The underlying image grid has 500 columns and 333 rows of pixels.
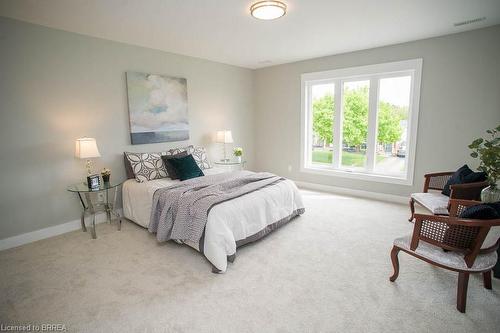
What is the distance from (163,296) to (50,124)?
263 cm

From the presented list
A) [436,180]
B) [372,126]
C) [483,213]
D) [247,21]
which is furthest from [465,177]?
[247,21]

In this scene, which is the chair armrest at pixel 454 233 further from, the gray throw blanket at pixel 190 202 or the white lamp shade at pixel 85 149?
the white lamp shade at pixel 85 149

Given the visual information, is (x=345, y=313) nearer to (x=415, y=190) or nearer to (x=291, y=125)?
(x=415, y=190)

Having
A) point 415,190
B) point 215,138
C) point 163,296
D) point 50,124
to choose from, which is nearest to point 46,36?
point 50,124

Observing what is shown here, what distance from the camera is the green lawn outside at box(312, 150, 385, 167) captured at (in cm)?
495

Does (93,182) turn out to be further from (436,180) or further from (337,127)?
(436,180)

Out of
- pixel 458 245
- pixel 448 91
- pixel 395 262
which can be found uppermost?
pixel 448 91

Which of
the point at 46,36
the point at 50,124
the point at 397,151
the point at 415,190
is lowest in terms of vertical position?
the point at 415,190

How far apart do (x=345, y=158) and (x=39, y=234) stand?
499 centimetres

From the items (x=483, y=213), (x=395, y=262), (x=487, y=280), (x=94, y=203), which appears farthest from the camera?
(x=94, y=203)

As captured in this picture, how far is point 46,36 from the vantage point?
3.18 meters

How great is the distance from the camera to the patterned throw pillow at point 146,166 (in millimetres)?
A: 3814

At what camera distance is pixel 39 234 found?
331 centimetres

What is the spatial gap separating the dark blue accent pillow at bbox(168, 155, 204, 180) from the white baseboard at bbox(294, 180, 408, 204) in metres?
2.56
